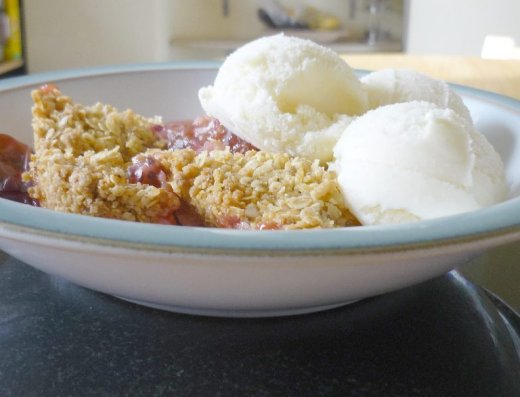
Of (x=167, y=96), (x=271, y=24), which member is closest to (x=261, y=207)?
(x=167, y=96)

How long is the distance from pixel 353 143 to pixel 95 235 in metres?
0.38

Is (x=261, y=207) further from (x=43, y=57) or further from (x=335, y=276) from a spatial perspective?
(x=43, y=57)

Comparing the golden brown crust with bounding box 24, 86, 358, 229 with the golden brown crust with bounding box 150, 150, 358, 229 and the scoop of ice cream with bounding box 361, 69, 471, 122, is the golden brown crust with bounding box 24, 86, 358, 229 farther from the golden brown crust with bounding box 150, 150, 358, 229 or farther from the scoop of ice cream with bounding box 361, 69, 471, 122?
the scoop of ice cream with bounding box 361, 69, 471, 122

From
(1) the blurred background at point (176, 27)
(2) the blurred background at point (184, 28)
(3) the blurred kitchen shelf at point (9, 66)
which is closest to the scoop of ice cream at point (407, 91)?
(2) the blurred background at point (184, 28)

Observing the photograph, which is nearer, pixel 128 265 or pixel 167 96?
pixel 128 265

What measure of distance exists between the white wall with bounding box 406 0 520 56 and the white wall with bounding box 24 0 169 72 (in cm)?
143

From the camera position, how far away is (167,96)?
1.24 meters

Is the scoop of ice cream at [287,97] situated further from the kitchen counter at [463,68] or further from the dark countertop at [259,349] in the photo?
the kitchen counter at [463,68]

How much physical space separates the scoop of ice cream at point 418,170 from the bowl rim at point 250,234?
0.57 ft

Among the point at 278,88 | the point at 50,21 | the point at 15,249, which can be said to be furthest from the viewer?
the point at 50,21

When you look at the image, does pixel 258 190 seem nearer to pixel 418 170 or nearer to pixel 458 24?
pixel 418 170

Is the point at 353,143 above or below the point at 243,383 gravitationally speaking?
above

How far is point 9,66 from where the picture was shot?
3.58m

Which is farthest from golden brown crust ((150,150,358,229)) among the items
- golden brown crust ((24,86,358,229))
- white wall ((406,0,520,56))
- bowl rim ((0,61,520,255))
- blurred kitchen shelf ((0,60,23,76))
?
blurred kitchen shelf ((0,60,23,76))
